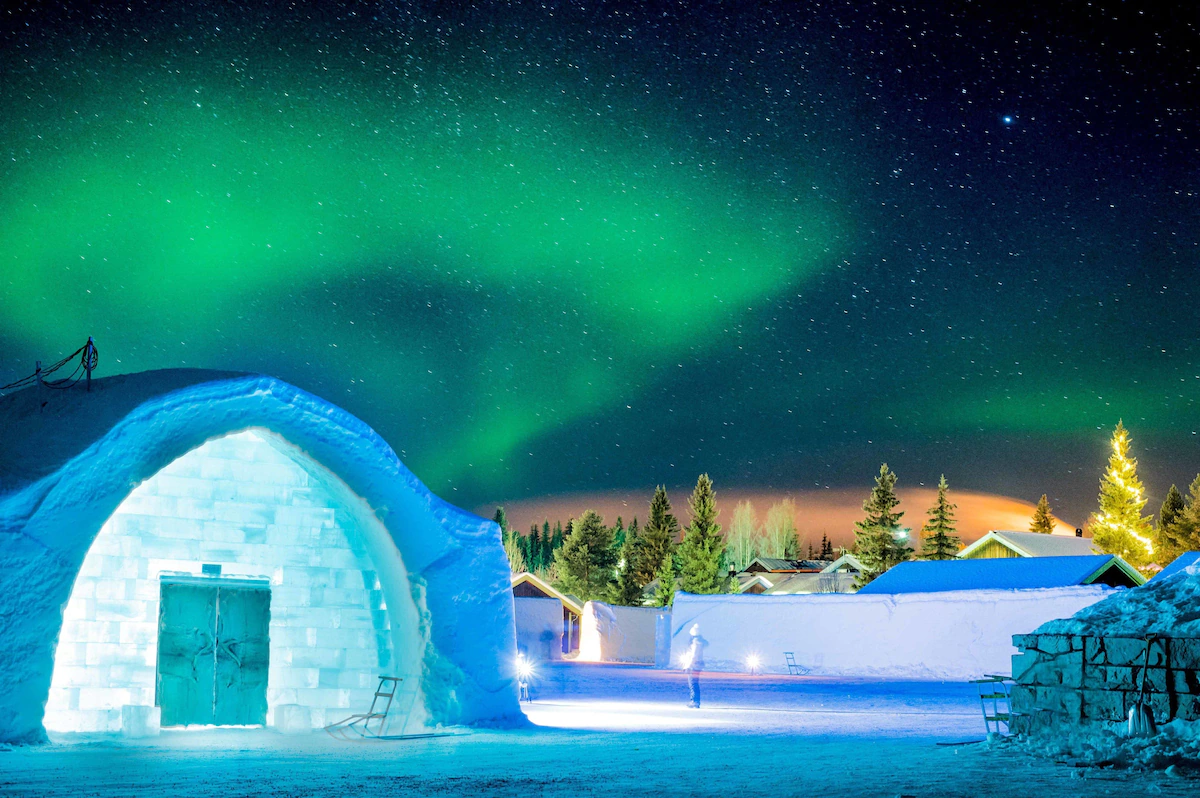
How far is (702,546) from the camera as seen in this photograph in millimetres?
63438

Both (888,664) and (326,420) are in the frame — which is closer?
(326,420)

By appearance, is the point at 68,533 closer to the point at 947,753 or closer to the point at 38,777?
the point at 38,777

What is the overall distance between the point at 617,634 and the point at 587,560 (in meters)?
25.3

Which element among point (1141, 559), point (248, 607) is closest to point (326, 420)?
point (248, 607)

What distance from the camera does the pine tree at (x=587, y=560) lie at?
7319 centimetres

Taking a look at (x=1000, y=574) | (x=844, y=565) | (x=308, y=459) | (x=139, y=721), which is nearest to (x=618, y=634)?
(x=1000, y=574)

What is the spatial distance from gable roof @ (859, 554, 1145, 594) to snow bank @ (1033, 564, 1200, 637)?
58.6 feet

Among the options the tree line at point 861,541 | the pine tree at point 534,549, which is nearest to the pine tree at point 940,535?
the tree line at point 861,541

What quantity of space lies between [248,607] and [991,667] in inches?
830

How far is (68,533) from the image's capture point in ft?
35.2

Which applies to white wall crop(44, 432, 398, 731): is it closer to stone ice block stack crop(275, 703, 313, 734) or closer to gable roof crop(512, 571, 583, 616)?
stone ice block stack crop(275, 703, 313, 734)

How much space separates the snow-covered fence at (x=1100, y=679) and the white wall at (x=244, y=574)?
740 centimetres

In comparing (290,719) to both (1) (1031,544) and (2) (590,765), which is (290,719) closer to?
(2) (590,765)

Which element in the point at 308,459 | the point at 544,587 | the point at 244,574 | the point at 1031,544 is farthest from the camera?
A: the point at 544,587
